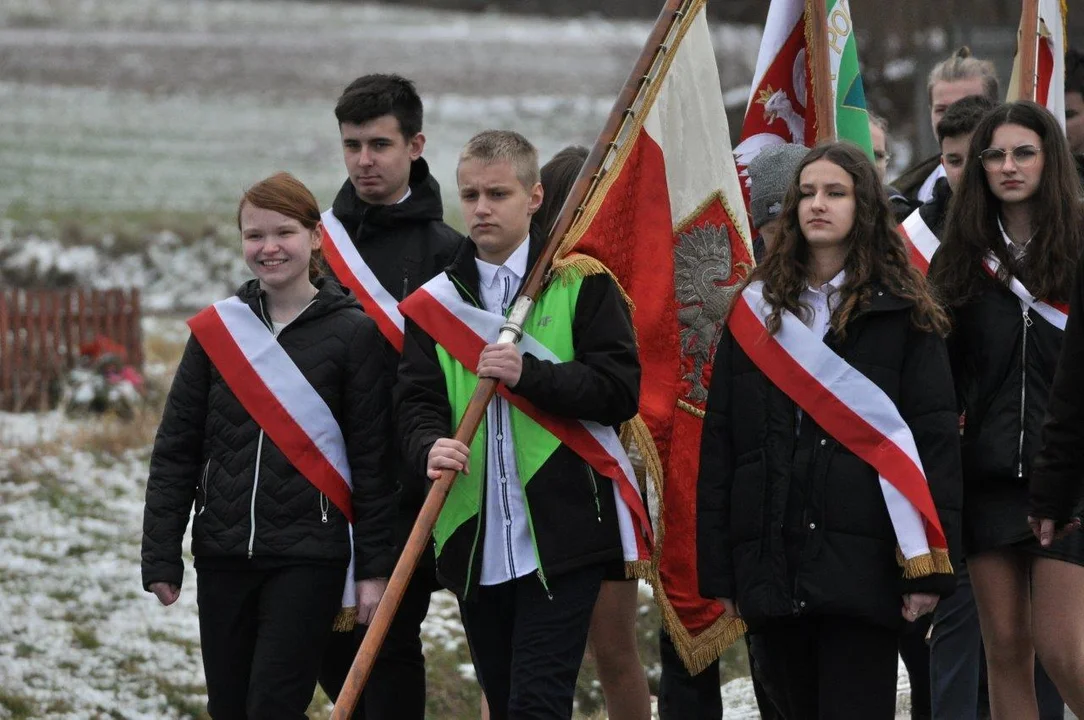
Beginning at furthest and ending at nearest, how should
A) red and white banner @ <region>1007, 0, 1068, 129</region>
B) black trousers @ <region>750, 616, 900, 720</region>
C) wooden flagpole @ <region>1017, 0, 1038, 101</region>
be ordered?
red and white banner @ <region>1007, 0, 1068, 129</region>
wooden flagpole @ <region>1017, 0, 1038, 101</region>
black trousers @ <region>750, 616, 900, 720</region>

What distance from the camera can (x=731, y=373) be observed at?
503cm

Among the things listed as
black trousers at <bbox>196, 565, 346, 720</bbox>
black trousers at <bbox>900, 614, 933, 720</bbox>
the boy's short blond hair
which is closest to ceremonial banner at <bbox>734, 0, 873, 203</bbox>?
the boy's short blond hair

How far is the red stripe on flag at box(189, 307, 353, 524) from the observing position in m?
5.18

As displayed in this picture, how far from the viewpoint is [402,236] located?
599cm

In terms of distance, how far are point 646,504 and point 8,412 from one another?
10746 mm

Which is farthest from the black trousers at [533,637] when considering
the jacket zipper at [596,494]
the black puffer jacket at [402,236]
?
the black puffer jacket at [402,236]

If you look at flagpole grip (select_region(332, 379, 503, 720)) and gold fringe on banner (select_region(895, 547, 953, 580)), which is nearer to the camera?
gold fringe on banner (select_region(895, 547, 953, 580))

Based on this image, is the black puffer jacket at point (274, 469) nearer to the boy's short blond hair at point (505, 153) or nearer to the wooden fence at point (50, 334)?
the boy's short blond hair at point (505, 153)

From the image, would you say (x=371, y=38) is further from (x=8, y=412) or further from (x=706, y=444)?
(x=706, y=444)

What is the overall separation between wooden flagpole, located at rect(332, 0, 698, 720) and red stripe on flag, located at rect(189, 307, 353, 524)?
0.31 meters

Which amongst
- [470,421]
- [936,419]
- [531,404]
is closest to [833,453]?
[936,419]

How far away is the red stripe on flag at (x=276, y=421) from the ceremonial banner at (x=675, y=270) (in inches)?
38.6

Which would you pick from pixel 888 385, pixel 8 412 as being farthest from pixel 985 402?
pixel 8 412

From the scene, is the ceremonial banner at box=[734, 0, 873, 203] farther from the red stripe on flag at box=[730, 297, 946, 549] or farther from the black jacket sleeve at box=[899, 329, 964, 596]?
the black jacket sleeve at box=[899, 329, 964, 596]
